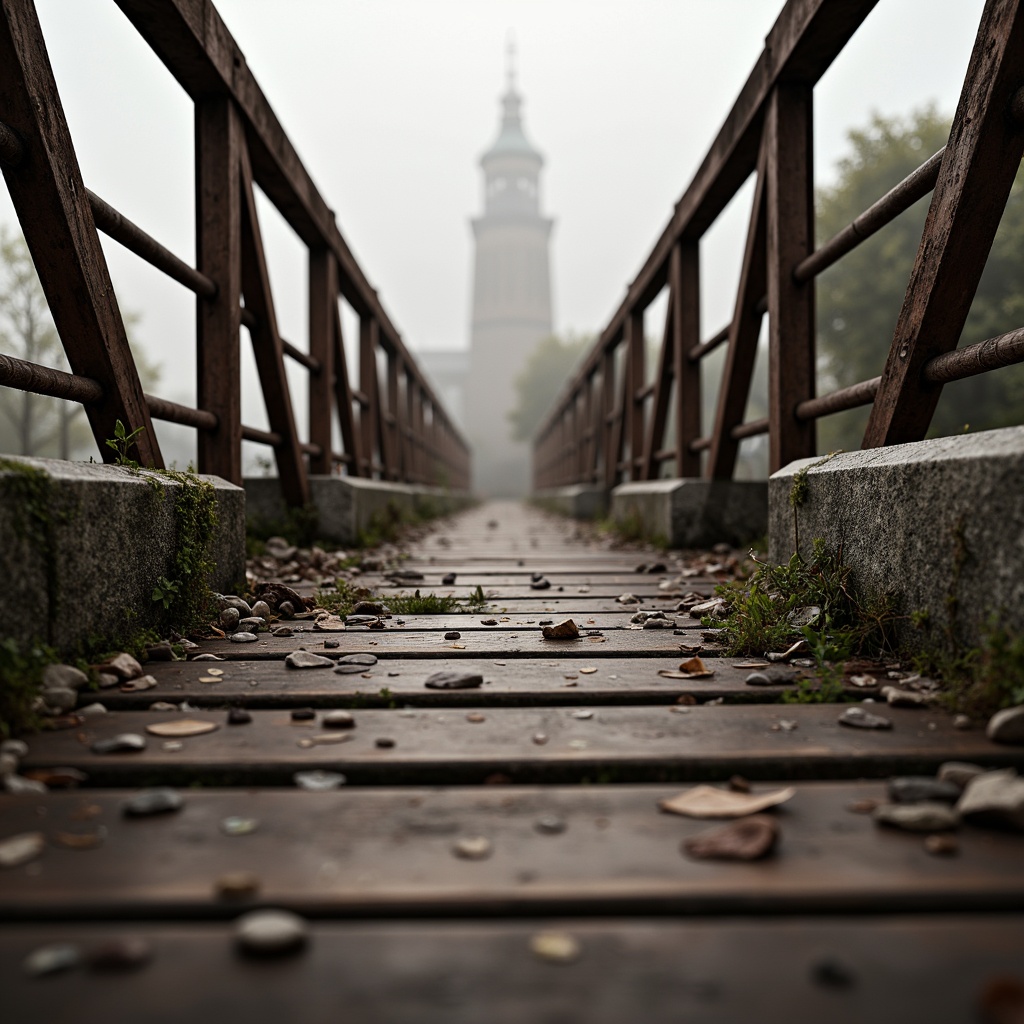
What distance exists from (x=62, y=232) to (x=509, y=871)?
1.70 m

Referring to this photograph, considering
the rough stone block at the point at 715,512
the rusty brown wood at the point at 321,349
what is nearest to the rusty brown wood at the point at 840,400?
the rough stone block at the point at 715,512

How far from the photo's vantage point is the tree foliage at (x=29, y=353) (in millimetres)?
12992

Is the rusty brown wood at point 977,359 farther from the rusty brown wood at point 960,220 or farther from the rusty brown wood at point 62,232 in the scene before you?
the rusty brown wood at point 62,232

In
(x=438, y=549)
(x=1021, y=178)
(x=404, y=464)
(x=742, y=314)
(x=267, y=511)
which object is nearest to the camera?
(x=742, y=314)

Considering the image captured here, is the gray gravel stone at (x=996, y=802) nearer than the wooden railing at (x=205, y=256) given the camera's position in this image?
Yes

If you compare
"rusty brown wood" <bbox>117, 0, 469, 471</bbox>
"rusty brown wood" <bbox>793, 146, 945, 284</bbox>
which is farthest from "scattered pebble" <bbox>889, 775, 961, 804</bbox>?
"rusty brown wood" <bbox>117, 0, 469, 471</bbox>

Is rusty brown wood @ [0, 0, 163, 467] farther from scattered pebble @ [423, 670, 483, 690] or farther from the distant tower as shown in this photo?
the distant tower

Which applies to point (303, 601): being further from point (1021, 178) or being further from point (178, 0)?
point (1021, 178)

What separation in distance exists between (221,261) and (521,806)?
2485 mm

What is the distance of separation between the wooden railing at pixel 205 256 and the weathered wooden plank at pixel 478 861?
1118mm

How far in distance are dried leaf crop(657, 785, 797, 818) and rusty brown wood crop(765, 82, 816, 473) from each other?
2.16m

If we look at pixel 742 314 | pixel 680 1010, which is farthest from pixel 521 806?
pixel 742 314

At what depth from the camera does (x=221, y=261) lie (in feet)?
9.14

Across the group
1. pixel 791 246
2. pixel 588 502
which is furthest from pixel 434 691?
pixel 588 502
